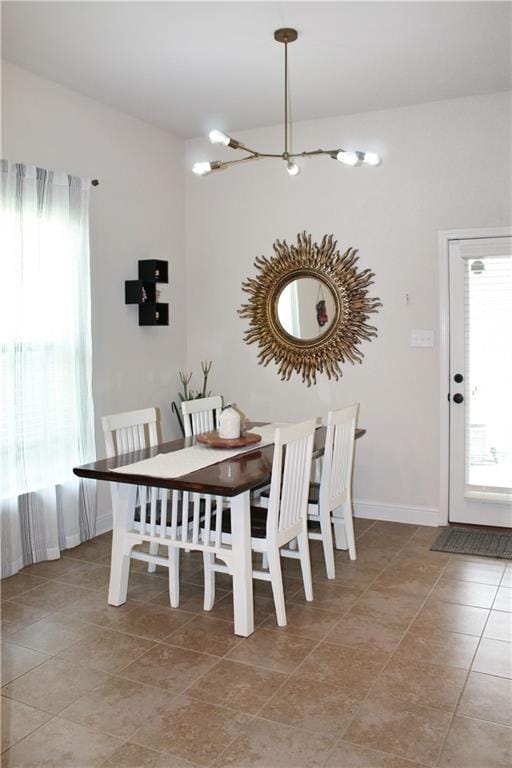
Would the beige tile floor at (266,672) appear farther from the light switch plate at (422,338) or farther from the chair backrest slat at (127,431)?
the light switch plate at (422,338)

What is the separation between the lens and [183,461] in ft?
11.0

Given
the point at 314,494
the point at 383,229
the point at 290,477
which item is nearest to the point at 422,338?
the point at 383,229

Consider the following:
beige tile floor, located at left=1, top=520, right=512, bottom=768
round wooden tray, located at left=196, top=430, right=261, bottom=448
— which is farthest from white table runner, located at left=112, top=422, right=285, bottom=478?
beige tile floor, located at left=1, top=520, right=512, bottom=768

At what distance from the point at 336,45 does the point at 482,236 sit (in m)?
1.61

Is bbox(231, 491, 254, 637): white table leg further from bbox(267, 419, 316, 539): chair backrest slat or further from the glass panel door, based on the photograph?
the glass panel door

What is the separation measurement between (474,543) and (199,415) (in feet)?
6.42

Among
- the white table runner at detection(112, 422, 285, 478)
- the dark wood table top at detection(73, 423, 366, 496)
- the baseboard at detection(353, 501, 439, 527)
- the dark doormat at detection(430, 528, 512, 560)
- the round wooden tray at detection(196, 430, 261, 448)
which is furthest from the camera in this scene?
the baseboard at detection(353, 501, 439, 527)

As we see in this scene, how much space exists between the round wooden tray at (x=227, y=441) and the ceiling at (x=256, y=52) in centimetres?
211

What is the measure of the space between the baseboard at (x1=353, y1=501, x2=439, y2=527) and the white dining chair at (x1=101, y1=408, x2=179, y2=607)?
5.65ft

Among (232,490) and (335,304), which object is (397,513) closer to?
(335,304)

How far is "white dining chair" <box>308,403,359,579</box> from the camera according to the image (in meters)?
3.62

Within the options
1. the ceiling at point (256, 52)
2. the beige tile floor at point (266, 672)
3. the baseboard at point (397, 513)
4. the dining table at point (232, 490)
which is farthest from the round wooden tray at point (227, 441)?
the ceiling at point (256, 52)

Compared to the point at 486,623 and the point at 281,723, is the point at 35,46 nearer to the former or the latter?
the point at 281,723

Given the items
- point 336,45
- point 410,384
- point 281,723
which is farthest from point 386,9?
point 281,723
